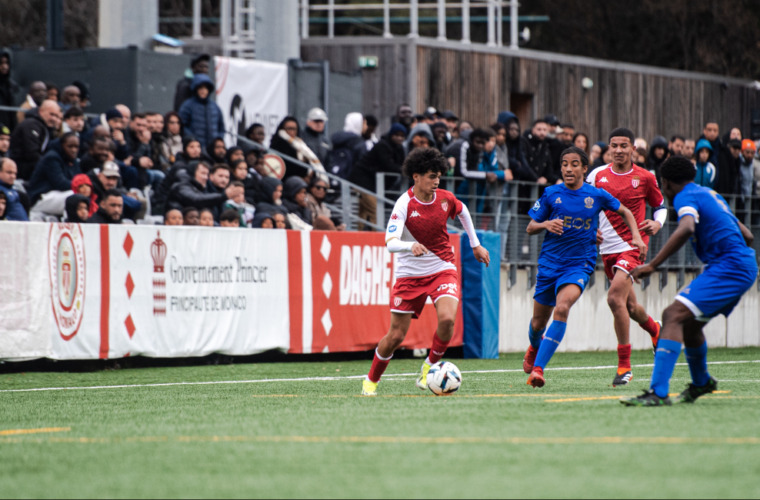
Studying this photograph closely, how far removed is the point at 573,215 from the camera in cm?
1284

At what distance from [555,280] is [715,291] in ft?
10.6

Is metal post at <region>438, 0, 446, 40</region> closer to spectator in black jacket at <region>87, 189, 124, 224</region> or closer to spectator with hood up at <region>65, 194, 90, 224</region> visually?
spectator in black jacket at <region>87, 189, 124, 224</region>

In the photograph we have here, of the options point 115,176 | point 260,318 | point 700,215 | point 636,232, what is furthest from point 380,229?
point 700,215

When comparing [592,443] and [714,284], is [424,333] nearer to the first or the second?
[714,284]

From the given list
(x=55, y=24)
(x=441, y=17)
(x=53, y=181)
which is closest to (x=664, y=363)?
(x=53, y=181)

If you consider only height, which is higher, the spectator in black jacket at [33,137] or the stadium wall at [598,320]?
the spectator in black jacket at [33,137]

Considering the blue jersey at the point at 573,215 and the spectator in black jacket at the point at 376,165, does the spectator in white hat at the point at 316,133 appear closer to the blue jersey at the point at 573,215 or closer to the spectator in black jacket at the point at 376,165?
the spectator in black jacket at the point at 376,165

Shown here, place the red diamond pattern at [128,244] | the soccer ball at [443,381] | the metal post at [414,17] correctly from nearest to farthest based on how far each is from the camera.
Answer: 1. the soccer ball at [443,381]
2. the red diamond pattern at [128,244]
3. the metal post at [414,17]

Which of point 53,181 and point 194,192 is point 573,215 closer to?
point 194,192

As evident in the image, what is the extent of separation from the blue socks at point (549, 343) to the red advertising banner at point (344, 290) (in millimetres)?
6587

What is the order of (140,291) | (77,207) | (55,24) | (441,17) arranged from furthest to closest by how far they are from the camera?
(441,17)
(55,24)
(140,291)
(77,207)

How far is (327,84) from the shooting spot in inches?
1038

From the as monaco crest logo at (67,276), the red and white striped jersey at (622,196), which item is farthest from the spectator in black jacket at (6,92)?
the red and white striped jersey at (622,196)

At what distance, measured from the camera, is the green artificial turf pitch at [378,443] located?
667 centimetres
